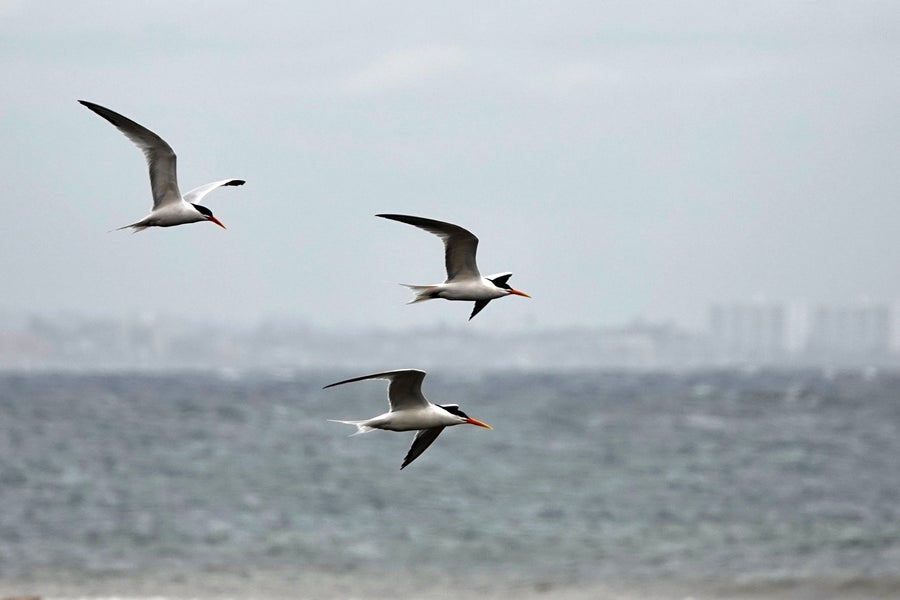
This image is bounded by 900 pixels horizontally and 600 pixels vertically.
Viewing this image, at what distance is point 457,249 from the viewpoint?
23.3 ft

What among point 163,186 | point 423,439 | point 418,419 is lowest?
point 423,439

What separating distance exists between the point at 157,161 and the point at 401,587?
60.1 feet

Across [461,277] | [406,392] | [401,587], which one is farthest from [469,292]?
[401,587]

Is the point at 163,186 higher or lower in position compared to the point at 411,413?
higher

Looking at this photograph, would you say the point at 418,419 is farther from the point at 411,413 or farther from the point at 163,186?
the point at 163,186

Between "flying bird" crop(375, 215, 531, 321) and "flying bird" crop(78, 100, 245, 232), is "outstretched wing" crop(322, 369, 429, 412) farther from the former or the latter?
"flying bird" crop(78, 100, 245, 232)

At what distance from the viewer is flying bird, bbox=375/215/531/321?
684cm

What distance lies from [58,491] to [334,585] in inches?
637

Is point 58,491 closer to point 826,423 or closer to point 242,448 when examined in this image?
point 242,448

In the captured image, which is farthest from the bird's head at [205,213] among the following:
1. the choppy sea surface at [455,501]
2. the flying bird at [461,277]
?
the choppy sea surface at [455,501]

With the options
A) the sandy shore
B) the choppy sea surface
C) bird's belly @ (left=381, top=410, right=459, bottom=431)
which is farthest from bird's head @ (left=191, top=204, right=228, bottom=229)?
the choppy sea surface

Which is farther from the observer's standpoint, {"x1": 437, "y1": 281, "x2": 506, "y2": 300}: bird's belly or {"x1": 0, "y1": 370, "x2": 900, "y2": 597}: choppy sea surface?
{"x1": 0, "y1": 370, "x2": 900, "y2": 597}: choppy sea surface

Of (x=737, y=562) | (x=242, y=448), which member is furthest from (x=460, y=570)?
(x=242, y=448)

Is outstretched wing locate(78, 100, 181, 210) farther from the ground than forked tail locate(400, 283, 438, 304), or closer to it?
farther from the ground
